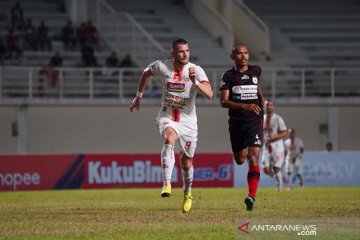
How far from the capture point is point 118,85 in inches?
1607

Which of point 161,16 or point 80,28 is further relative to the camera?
point 161,16

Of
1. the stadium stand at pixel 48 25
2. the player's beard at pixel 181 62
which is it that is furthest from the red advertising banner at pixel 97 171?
the player's beard at pixel 181 62

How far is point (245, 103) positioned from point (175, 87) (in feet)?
3.79

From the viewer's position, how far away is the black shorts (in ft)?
55.8

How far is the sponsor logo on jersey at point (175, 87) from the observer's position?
16.5 m

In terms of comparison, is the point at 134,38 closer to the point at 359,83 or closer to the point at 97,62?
the point at 97,62

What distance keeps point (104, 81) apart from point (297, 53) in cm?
925

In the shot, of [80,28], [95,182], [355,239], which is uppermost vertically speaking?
[80,28]

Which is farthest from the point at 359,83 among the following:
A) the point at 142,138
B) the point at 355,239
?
the point at 355,239

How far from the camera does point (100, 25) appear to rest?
45531 millimetres

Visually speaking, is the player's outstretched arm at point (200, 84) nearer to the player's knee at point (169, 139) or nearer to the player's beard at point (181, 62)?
the player's beard at point (181, 62)

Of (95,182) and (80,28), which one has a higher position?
(80,28)

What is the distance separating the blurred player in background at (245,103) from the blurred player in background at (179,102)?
0.53m

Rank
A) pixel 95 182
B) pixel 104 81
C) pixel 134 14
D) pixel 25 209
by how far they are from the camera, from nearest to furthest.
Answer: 1. pixel 25 209
2. pixel 95 182
3. pixel 104 81
4. pixel 134 14
